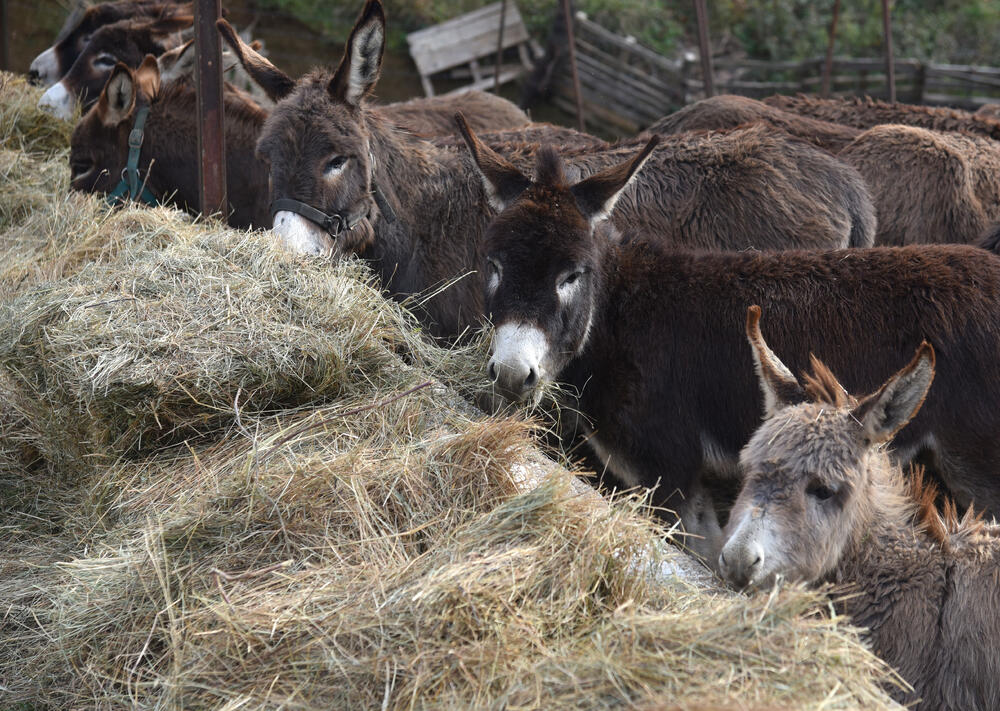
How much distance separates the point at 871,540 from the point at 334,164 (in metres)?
3.36

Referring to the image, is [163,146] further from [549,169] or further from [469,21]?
[469,21]

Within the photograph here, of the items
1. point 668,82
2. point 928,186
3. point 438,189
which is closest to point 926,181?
point 928,186

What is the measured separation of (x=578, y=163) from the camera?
5758 millimetres

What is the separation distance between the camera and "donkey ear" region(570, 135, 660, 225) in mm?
4566

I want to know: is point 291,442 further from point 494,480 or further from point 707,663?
point 707,663

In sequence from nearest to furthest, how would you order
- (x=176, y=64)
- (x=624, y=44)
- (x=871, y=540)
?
(x=871, y=540)
(x=176, y=64)
(x=624, y=44)

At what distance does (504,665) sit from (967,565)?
1778 mm

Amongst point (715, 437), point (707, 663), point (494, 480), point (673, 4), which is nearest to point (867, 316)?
point (715, 437)

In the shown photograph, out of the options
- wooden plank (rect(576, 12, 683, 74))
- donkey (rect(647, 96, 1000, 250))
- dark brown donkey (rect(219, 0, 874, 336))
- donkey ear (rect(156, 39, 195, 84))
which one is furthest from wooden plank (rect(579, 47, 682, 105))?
dark brown donkey (rect(219, 0, 874, 336))

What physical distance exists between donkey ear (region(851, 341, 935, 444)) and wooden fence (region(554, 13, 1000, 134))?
11200mm

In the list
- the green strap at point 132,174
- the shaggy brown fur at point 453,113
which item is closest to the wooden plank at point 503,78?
the shaggy brown fur at point 453,113

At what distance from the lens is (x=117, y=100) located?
6.66 metres

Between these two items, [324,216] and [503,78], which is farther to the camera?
[503,78]

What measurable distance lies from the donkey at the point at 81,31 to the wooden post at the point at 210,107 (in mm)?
3729
